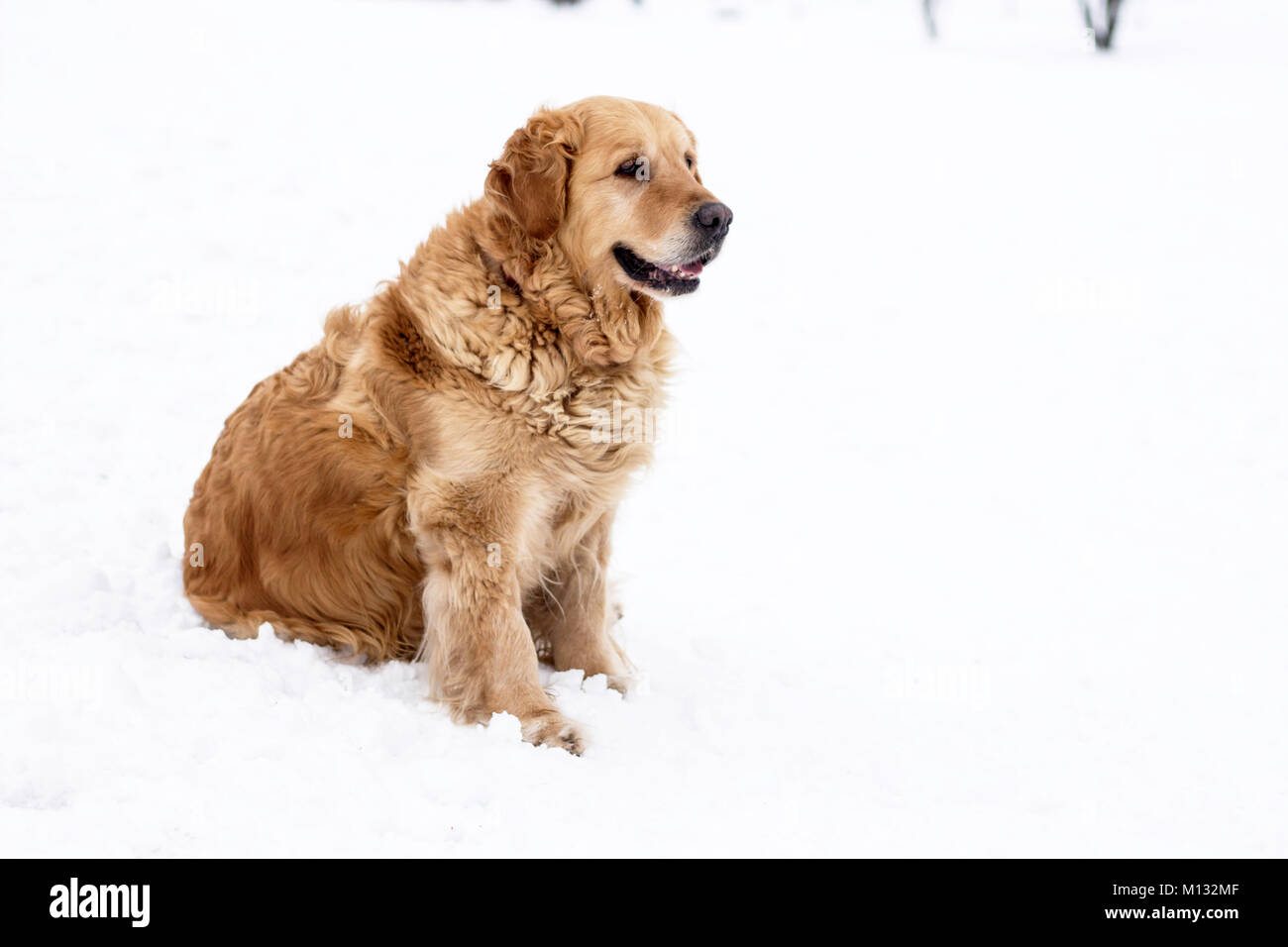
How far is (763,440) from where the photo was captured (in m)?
7.04

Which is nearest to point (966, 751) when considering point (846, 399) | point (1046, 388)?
point (846, 399)

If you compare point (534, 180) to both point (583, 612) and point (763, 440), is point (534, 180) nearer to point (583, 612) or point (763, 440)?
point (583, 612)

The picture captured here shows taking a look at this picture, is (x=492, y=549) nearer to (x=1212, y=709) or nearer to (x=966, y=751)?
(x=966, y=751)

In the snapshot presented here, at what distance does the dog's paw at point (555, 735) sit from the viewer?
3.48m

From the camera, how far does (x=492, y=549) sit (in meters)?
3.51

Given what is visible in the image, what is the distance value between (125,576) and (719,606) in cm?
245

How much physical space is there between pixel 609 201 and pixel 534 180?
0.25 m

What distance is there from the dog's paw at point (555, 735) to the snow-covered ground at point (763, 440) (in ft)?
0.45

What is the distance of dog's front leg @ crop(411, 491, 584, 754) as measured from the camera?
3494 mm

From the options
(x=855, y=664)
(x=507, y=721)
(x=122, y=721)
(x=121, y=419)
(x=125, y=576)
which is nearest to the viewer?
(x=122, y=721)

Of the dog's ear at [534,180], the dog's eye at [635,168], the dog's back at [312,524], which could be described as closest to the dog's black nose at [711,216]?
the dog's eye at [635,168]

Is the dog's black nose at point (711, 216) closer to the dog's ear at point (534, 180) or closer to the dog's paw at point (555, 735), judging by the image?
the dog's ear at point (534, 180)

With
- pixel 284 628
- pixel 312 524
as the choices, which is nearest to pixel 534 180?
pixel 312 524

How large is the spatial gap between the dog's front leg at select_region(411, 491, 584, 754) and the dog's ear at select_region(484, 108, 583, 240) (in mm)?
904
